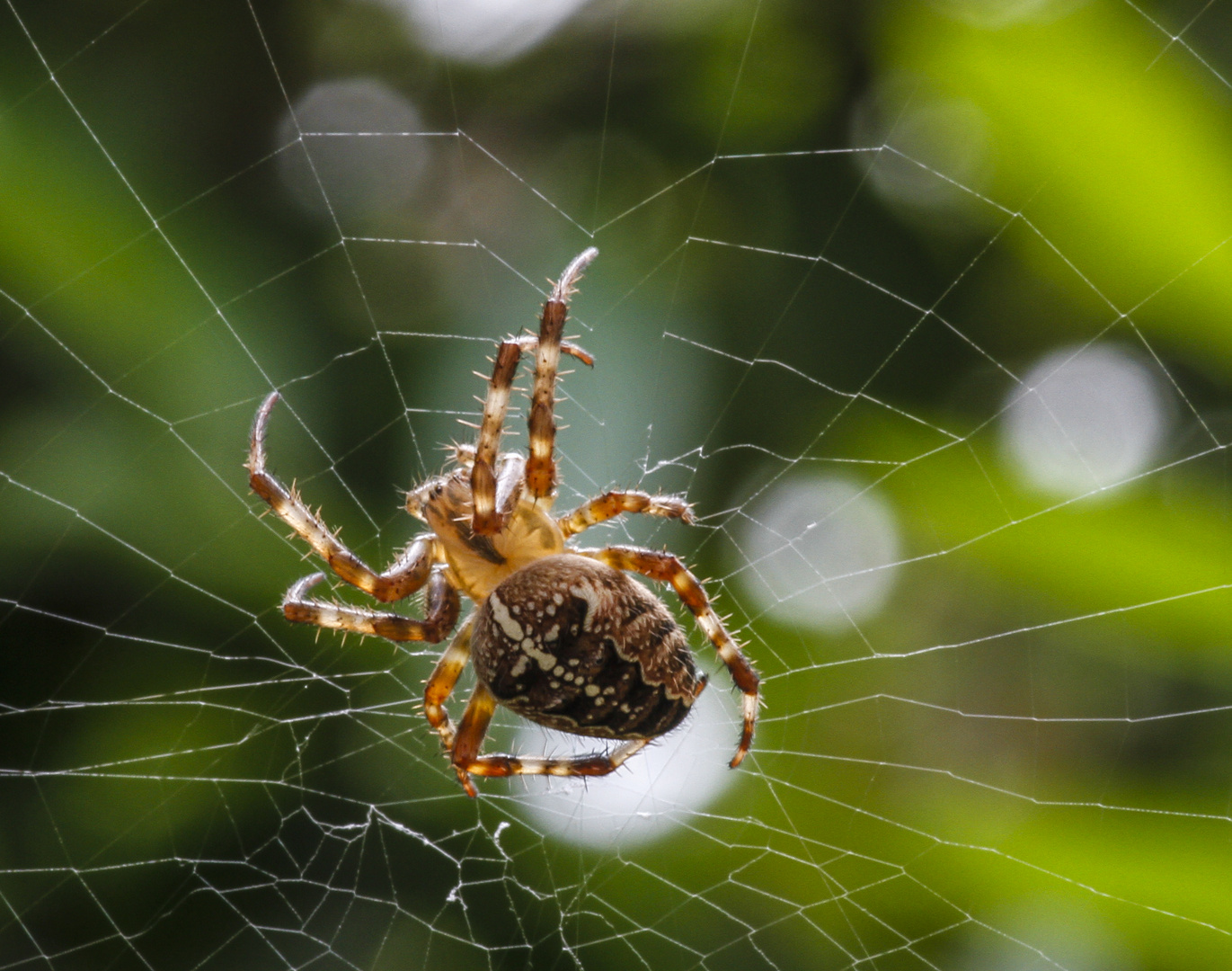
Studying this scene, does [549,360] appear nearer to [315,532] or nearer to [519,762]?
[315,532]

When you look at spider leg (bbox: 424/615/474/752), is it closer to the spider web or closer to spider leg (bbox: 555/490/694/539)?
the spider web

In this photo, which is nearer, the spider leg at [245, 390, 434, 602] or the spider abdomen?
the spider abdomen

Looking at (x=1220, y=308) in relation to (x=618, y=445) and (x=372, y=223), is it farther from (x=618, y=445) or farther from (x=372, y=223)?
(x=372, y=223)

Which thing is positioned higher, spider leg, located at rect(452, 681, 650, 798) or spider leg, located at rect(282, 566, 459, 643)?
spider leg, located at rect(282, 566, 459, 643)

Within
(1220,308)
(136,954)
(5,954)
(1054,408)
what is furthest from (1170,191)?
(5,954)

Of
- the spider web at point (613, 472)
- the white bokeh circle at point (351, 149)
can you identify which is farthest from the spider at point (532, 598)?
the white bokeh circle at point (351, 149)

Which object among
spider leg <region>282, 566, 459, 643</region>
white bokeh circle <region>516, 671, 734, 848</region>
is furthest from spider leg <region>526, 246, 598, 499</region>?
white bokeh circle <region>516, 671, 734, 848</region>
